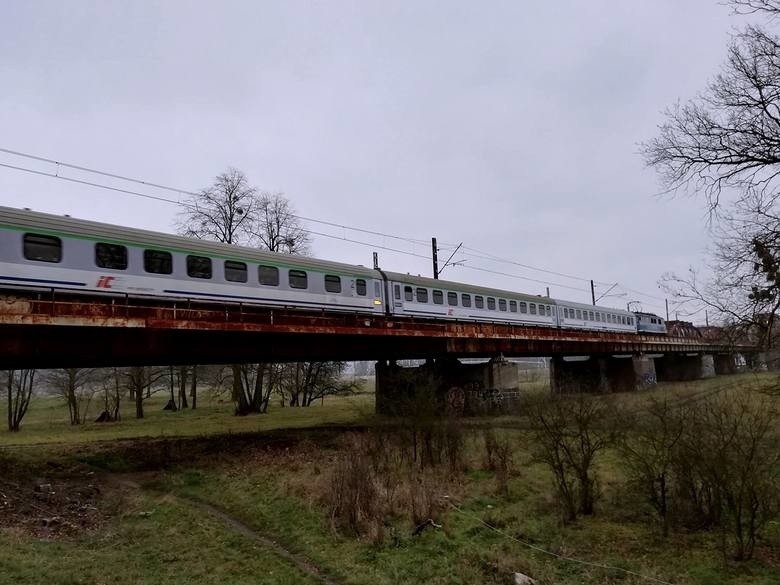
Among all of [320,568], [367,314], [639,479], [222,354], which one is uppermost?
[367,314]

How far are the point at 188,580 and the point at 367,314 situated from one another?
1613 cm

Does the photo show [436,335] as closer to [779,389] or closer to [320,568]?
[779,389]

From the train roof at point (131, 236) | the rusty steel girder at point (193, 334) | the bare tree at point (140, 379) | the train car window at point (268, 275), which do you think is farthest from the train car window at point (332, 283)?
the bare tree at point (140, 379)

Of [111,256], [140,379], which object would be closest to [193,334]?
[111,256]

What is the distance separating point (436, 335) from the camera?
1009 inches

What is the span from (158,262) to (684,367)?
65682mm

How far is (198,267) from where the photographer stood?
18.3 metres

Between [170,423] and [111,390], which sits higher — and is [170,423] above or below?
below

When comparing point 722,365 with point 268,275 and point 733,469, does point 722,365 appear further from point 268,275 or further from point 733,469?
point 733,469

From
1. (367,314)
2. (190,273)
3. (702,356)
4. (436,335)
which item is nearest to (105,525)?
(190,273)

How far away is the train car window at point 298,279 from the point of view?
21.2 meters

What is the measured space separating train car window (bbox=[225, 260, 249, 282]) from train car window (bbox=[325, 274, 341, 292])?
4.02 metres

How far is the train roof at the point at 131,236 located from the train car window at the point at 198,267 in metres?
0.27

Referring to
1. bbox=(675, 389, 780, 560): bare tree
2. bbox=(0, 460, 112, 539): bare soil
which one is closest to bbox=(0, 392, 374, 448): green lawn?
bbox=(0, 460, 112, 539): bare soil
